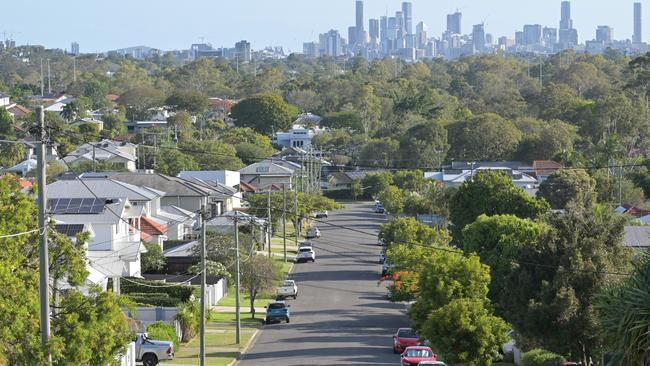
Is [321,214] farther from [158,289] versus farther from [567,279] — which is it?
[567,279]

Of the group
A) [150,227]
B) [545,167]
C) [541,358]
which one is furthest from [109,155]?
[541,358]

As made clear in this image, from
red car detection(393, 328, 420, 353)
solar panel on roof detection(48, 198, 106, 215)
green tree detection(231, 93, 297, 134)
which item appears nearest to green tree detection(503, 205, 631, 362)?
red car detection(393, 328, 420, 353)

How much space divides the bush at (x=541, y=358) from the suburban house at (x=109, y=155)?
214 feet

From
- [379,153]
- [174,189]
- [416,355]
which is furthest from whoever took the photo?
[379,153]

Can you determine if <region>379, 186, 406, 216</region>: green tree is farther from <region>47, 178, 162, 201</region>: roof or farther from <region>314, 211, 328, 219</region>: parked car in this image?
<region>47, 178, 162, 201</region>: roof

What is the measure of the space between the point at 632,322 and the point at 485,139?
10849 cm

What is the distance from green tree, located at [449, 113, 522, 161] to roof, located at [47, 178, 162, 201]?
61.2m

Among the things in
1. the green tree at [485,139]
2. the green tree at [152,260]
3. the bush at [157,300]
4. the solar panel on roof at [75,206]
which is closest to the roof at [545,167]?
the green tree at [485,139]

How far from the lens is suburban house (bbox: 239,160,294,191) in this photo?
381 ft

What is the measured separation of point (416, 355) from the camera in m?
38.2

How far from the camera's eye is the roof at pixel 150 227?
68.4 meters

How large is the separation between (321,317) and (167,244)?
17.9m

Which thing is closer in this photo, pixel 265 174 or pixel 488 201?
pixel 488 201

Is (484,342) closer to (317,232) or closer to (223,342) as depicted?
(223,342)
